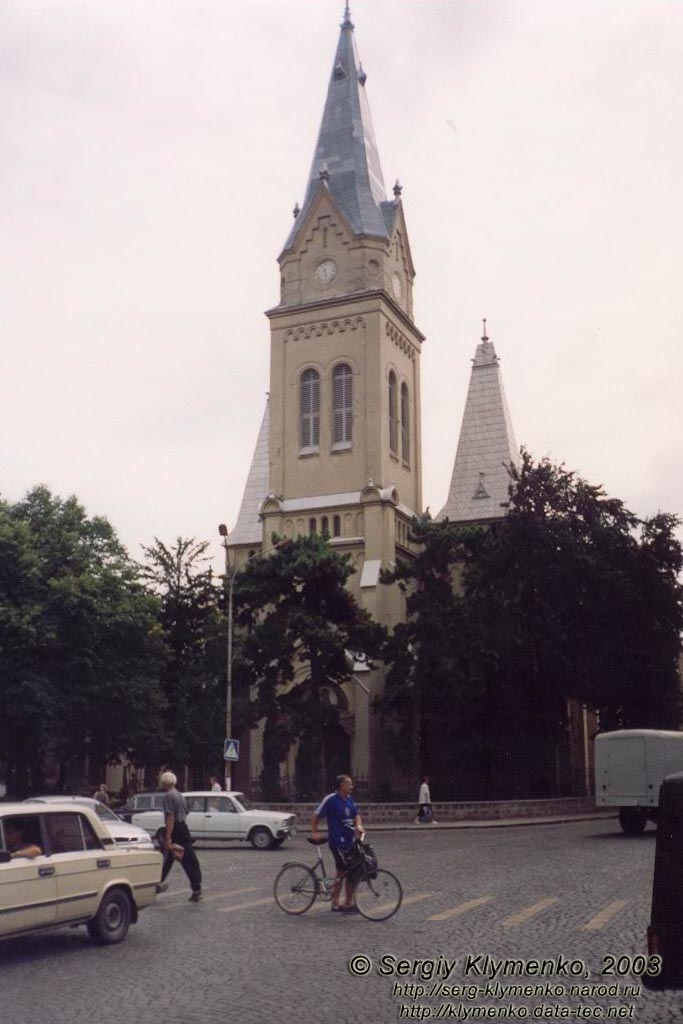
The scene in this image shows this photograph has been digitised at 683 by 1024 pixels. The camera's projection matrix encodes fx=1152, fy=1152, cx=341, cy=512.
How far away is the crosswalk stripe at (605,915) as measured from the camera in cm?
1314

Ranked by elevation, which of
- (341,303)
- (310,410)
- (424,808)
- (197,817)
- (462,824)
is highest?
(341,303)

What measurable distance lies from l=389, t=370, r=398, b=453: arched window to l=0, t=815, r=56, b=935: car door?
4727 cm

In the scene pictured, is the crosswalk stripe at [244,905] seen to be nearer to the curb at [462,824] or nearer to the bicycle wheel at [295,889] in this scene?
the bicycle wheel at [295,889]

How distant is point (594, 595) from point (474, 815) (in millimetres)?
9596

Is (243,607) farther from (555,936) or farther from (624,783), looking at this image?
(555,936)

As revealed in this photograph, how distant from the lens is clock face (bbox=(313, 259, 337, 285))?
60.5 m

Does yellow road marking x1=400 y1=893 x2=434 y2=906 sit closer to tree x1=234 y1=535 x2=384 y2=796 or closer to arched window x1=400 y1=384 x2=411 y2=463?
tree x1=234 y1=535 x2=384 y2=796

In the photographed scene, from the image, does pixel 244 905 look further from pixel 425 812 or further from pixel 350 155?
pixel 350 155

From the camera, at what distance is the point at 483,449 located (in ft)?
218

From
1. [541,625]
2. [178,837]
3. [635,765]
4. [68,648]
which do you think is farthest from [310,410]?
[178,837]

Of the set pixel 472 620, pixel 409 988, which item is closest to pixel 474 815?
pixel 472 620

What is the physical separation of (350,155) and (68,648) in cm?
3482

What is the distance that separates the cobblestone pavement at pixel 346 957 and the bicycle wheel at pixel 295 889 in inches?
6.9

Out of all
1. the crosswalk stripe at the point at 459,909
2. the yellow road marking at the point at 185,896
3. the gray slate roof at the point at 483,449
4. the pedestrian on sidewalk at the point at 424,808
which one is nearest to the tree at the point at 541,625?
the pedestrian on sidewalk at the point at 424,808
